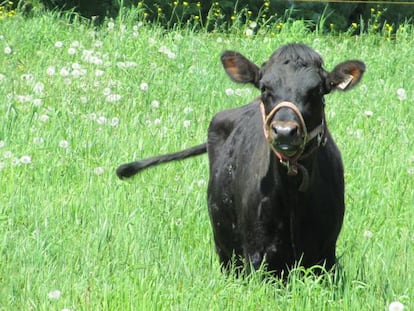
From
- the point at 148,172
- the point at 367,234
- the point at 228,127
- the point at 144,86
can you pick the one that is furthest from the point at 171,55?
the point at 367,234

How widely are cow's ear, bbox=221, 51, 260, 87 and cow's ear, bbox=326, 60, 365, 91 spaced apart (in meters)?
0.42

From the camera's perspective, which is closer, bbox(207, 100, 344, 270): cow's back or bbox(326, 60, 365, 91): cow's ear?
bbox(207, 100, 344, 270): cow's back

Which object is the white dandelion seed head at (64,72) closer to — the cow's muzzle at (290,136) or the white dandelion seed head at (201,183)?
the white dandelion seed head at (201,183)

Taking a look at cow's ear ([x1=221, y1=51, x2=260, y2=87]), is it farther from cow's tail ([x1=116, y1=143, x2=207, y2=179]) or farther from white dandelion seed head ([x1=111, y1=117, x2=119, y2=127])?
white dandelion seed head ([x1=111, y1=117, x2=119, y2=127])

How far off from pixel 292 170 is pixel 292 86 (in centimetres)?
43

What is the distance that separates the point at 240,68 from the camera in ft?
21.0

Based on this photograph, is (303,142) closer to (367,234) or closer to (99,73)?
(367,234)

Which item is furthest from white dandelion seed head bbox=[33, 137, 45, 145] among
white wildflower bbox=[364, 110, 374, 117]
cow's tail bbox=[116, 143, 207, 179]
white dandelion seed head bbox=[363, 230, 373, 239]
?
white dandelion seed head bbox=[363, 230, 373, 239]

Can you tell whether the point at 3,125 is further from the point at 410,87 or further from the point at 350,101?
the point at 410,87

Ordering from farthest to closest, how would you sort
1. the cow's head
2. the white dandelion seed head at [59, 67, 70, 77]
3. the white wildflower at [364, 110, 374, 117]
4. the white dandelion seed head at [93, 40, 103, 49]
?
1. the white dandelion seed head at [93, 40, 103, 49]
2. the white dandelion seed head at [59, 67, 70, 77]
3. the white wildflower at [364, 110, 374, 117]
4. the cow's head

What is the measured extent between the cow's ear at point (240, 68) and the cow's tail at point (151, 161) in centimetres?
130

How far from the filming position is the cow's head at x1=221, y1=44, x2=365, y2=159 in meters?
5.71

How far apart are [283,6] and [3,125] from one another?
8.17 m

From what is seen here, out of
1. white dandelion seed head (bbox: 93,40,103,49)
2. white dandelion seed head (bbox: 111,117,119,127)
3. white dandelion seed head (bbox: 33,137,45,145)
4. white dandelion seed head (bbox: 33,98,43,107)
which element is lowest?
white dandelion seed head (bbox: 33,137,45,145)
